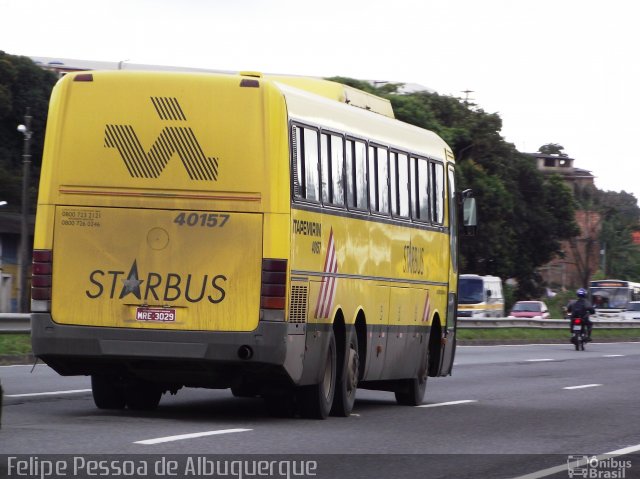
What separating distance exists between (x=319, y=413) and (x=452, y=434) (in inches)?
61.3

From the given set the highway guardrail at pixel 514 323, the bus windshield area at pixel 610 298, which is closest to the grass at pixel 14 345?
the highway guardrail at pixel 514 323

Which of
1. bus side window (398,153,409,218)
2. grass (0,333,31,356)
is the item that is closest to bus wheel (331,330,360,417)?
bus side window (398,153,409,218)

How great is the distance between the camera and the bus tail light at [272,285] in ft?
45.9

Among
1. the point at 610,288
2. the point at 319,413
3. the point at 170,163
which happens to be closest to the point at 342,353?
the point at 319,413

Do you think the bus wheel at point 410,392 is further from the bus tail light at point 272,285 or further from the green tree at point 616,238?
the green tree at point 616,238

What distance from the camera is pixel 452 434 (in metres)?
14.4

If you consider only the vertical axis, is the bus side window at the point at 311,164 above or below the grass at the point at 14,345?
above

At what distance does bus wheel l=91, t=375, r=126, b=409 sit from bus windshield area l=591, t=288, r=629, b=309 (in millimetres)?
79355

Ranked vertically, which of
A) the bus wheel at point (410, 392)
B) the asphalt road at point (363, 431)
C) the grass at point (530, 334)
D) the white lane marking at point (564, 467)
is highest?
the grass at point (530, 334)

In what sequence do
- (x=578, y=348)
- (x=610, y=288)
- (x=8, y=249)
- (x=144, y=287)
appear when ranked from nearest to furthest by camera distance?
(x=144, y=287) → (x=578, y=348) → (x=8, y=249) → (x=610, y=288)

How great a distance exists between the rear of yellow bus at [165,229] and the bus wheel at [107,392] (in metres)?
0.77

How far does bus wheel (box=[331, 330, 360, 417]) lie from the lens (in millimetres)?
16094

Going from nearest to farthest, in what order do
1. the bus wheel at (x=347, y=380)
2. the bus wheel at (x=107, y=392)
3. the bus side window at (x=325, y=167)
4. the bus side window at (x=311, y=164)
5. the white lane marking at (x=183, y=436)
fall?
the white lane marking at (x=183, y=436), the bus side window at (x=311, y=164), the bus wheel at (x=107, y=392), the bus side window at (x=325, y=167), the bus wheel at (x=347, y=380)

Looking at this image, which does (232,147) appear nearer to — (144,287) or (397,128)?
(144,287)
